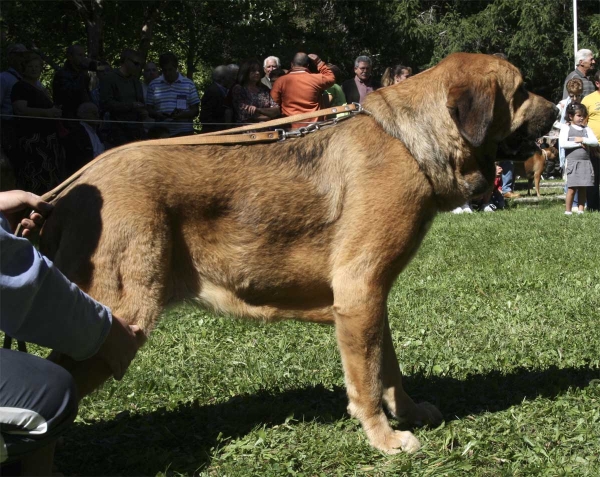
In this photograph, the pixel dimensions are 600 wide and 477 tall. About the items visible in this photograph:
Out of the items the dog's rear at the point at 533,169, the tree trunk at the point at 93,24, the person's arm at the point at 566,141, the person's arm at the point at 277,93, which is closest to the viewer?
the person's arm at the point at 277,93

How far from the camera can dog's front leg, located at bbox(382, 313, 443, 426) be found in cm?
397

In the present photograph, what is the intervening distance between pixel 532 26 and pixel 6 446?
104 ft

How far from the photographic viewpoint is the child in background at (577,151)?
1338 cm

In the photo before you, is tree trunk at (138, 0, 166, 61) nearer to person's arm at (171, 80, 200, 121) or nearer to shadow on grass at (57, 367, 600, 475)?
person's arm at (171, 80, 200, 121)

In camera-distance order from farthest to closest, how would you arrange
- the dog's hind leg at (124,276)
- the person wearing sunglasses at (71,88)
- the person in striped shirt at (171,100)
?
the person in striped shirt at (171,100) → the person wearing sunglasses at (71,88) → the dog's hind leg at (124,276)

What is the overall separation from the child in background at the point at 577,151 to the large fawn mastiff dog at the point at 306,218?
10.1m

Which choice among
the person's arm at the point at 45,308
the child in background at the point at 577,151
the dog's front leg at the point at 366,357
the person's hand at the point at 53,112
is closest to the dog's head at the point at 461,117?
the dog's front leg at the point at 366,357

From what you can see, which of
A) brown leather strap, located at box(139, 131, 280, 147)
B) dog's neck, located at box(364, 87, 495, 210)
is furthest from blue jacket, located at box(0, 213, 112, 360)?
dog's neck, located at box(364, 87, 495, 210)

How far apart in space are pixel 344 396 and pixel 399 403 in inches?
17.8

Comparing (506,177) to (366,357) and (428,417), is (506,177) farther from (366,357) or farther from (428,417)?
(366,357)

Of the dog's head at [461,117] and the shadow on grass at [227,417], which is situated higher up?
the dog's head at [461,117]

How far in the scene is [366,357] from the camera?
11.9 ft

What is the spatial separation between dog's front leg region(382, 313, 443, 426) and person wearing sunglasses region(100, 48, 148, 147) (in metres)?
7.27

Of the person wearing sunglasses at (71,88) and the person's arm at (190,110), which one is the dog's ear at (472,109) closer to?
the person wearing sunglasses at (71,88)
